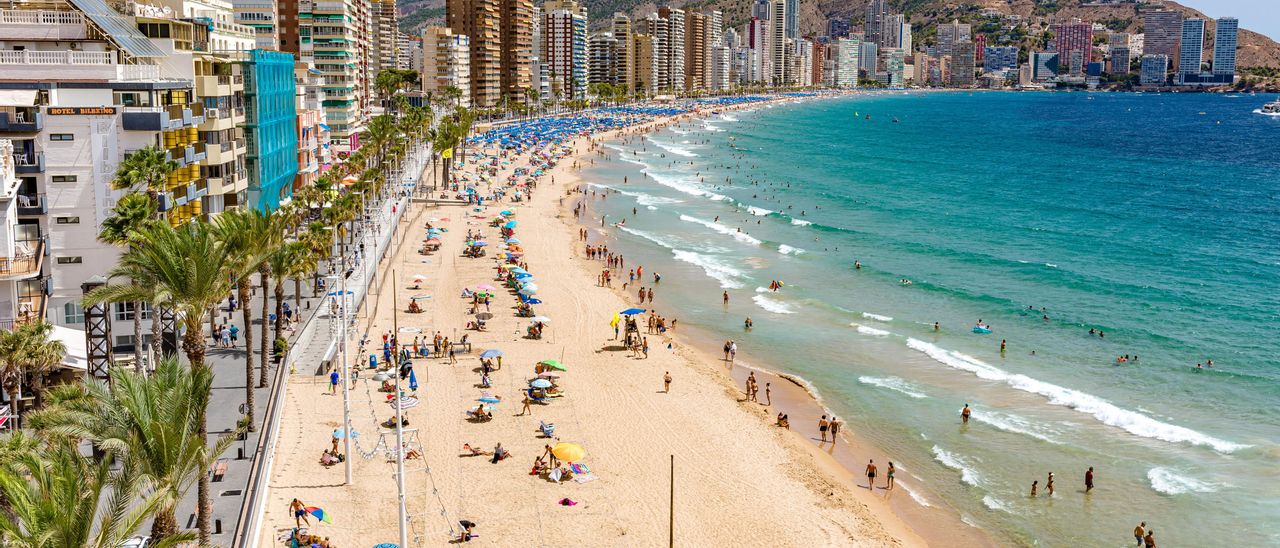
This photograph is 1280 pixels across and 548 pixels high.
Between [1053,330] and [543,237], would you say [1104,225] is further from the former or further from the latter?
[543,237]

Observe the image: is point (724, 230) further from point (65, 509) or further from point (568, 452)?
point (65, 509)

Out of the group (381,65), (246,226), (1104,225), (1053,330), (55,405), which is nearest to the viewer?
(55,405)

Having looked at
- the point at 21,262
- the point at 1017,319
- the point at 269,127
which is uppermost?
the point at 269,127

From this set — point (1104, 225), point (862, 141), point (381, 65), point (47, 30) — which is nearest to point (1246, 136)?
point (862, 141)

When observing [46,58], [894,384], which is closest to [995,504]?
[894,384]

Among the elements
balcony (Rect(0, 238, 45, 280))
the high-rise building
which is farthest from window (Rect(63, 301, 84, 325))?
the high-rise building

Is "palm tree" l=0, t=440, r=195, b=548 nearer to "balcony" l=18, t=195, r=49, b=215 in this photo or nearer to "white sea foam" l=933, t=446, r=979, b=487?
"balcony" l=18, t=195, r=49, b=215

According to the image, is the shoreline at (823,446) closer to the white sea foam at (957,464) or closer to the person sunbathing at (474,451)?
the white sea foam at (957,464)
